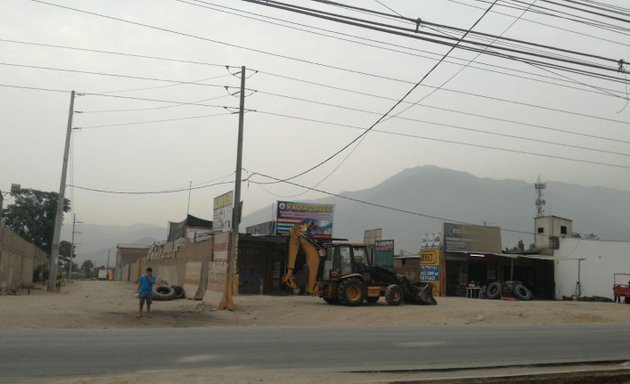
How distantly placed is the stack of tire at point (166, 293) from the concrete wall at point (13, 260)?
25.7 ft

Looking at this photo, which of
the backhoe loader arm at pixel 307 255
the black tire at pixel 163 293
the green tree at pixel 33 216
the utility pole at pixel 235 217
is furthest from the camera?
the green tree at pixel 33 216

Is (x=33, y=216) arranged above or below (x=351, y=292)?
above

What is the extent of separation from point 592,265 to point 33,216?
65.9 m

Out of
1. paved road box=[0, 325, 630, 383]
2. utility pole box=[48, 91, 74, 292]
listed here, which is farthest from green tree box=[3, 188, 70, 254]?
paved road box=[0, 325, 630, 383]

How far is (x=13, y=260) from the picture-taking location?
3262 cm

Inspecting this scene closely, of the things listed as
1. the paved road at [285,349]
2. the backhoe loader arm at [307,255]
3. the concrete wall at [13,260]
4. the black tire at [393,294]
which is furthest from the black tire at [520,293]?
the concrete wall at [13,260]

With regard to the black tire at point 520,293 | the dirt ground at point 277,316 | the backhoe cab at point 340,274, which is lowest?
the dirt ground at point 277,316

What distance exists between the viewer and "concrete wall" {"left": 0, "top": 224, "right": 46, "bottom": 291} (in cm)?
2916

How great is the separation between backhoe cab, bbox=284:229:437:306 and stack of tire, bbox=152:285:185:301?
716cm

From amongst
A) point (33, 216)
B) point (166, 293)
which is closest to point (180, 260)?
point (166, 293)

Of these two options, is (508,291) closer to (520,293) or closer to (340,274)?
(520,293)

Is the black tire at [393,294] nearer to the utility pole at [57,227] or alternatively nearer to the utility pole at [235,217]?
the utility pole at [235,217]

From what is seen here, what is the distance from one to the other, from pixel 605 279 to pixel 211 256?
105ft

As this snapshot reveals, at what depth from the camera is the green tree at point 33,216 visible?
7288 cm
